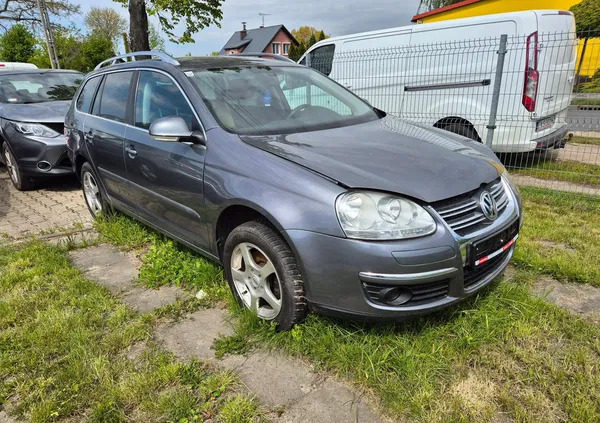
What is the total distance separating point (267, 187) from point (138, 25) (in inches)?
457

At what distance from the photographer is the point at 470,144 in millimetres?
3076

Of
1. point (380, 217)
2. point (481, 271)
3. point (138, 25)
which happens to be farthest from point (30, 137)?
point (138, 25)

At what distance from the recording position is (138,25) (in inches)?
466

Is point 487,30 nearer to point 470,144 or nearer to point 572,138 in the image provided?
point 572,138

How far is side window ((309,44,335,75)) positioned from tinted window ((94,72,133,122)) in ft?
15.5

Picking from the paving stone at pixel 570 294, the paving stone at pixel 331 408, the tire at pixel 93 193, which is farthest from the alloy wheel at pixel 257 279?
the tire at pixel 93 193

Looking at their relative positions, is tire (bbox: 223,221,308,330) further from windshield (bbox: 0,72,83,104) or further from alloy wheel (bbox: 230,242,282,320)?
windshield (bbox: 0,72,83,104)

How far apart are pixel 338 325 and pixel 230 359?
664 millimetres

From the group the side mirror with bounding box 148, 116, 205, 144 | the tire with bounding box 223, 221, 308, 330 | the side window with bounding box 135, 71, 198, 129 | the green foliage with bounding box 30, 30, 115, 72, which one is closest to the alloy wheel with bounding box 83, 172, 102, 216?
the side window with bounding box 135, 71, 198, 129

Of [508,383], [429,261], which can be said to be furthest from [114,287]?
[508,383]

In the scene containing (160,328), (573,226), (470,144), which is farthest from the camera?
(573,226)

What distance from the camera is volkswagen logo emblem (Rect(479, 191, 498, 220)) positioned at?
235 centimetres

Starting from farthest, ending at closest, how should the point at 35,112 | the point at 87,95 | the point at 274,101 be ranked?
the point at 35,112 → the point at 87,95 → the point at 274,101

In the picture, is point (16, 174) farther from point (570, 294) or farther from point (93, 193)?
point (570, 294)
